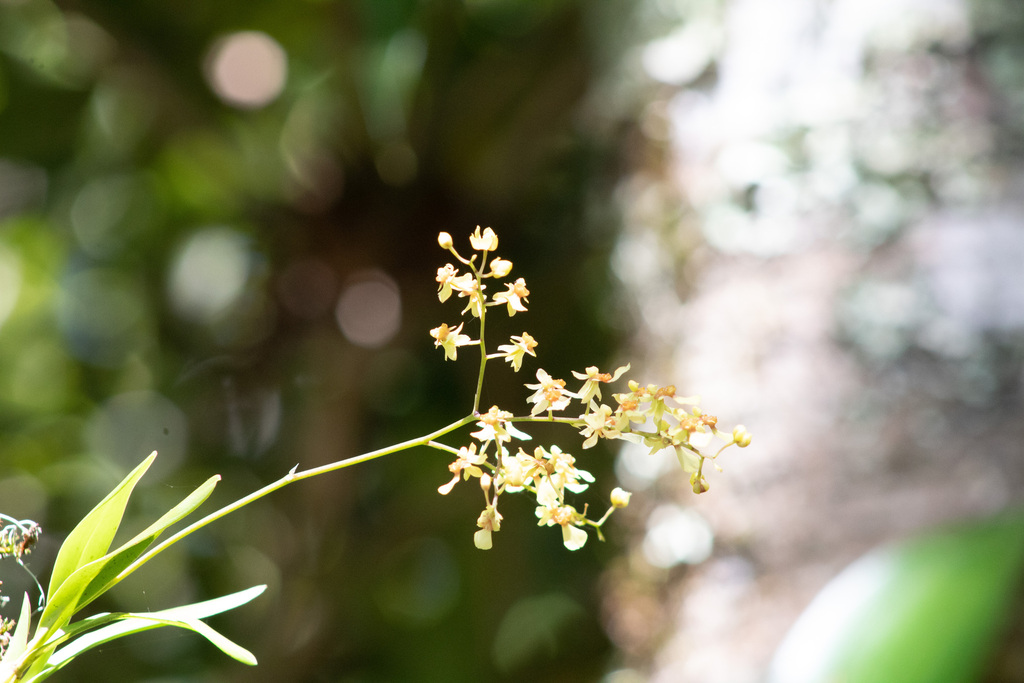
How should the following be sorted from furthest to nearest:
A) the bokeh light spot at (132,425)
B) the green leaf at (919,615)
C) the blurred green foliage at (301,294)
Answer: the bokeh light spot at (132,425) → the blurred green foliage at (301,294) → the green leaf at (919,615)

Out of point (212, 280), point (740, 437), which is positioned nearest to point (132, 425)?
point (212, 280)

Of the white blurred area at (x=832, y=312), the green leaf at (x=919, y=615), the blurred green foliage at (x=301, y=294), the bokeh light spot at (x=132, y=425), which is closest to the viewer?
the green leaf at (x=919, y=615)

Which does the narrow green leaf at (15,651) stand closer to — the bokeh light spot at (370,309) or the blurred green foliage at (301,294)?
the blurred green foliage at (301,294)

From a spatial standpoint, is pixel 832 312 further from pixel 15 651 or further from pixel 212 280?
pixel 212 280

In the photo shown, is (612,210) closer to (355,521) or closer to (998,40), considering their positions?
(998,40)

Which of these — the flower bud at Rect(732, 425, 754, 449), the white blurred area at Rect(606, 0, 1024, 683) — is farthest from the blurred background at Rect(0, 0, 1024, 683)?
the flower bud at Rect(732, 425, 754, 449)

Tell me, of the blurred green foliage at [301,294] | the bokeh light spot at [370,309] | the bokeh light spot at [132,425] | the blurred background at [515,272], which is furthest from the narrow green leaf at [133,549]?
the bokeh light spot at [132,425]

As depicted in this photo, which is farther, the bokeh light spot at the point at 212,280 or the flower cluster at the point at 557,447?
the bokeh light spot at the point at 212,280

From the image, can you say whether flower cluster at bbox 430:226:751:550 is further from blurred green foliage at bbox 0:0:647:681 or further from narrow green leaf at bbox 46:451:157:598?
blurred green foliage at bbox 0:0:647:681
